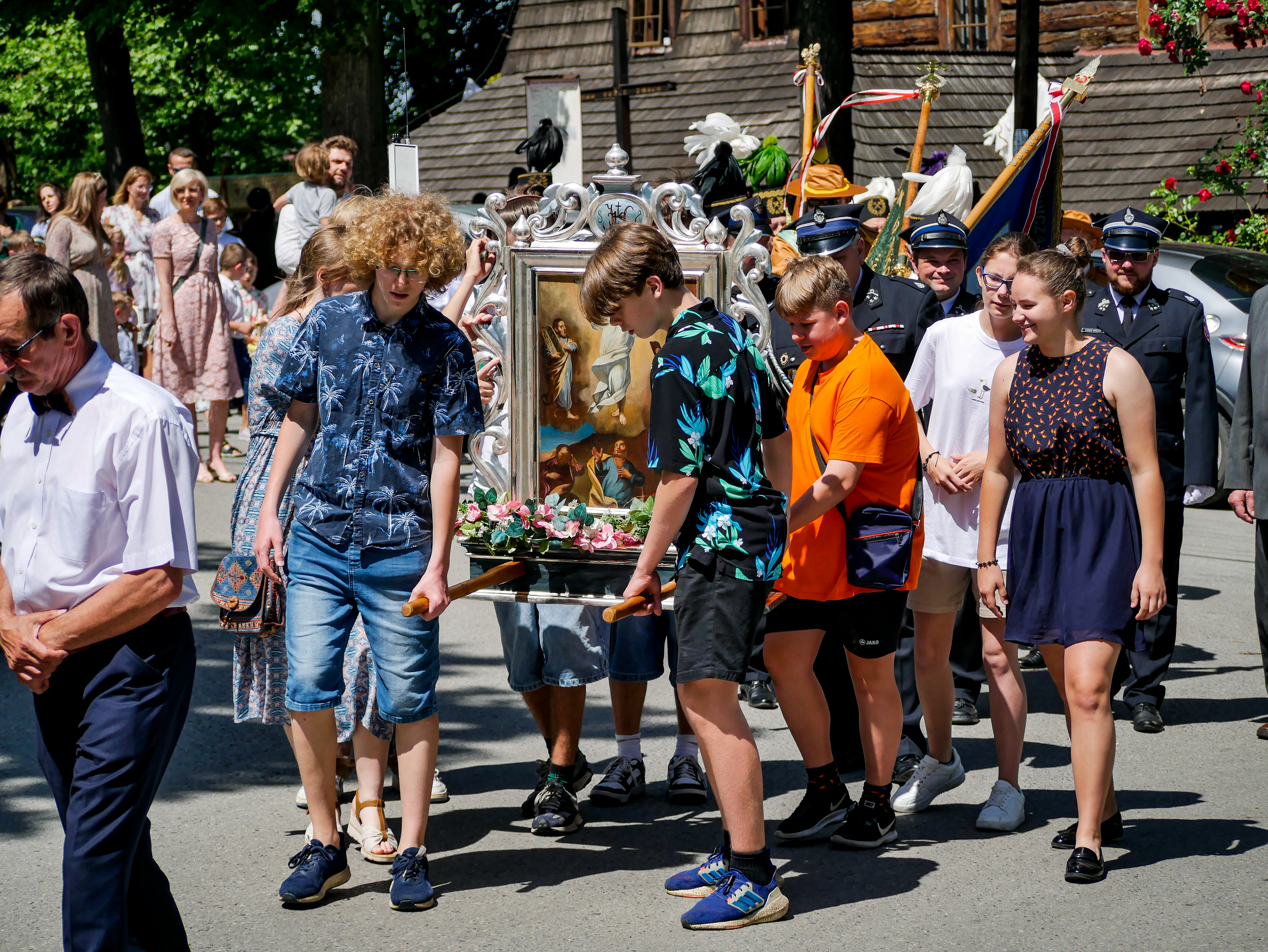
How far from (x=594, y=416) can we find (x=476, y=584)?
84cm

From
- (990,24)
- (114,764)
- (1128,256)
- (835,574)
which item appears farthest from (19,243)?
(990,24)

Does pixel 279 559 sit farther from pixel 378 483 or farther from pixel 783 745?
pixel 783 745

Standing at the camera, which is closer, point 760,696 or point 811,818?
point 811,818

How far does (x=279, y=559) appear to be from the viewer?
433 centimetres

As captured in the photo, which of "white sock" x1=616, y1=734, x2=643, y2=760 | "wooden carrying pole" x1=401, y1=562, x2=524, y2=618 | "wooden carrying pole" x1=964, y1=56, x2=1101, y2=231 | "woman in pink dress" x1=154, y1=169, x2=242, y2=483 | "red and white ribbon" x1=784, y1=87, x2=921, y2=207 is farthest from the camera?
"woman in pink dress" x1=154, y1=169, x2=242, y2=483

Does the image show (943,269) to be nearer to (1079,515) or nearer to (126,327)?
(1079,515)

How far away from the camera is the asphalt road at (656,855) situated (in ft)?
13.3

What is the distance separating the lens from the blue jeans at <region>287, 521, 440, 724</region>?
13.7 feet

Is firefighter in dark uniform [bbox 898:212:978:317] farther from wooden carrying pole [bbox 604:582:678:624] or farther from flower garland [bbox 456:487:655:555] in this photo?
wooden carrying pole [bbox 604:582:678:624]

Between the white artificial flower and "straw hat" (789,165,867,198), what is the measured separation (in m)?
0.62

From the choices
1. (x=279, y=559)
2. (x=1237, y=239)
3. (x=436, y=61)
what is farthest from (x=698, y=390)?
(x=436, y=61)

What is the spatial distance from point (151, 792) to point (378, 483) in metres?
1.18

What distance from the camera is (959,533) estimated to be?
5199 millimetres

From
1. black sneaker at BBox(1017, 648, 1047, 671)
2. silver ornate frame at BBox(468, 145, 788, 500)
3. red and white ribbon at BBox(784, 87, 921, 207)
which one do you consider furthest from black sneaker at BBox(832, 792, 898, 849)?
red and white ribbon at BBox(784, 87, 921, 207)
